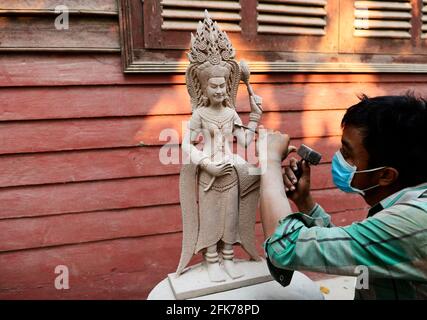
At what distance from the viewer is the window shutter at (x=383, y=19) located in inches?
123

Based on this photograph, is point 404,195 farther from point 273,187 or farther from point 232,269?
point 232,269

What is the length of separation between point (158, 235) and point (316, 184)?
4.67 ft

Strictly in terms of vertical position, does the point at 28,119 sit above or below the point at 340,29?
below

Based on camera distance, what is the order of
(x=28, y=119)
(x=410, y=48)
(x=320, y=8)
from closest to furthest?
1. (x=28, y=119)
2. (x=320, y=8)
3. (x=410, y=48)

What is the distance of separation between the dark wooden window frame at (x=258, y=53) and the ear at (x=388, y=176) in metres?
1.89

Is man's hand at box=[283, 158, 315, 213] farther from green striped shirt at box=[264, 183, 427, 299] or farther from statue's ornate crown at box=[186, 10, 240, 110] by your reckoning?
statue's ornate crown at box=[186, 10, 240, 110]

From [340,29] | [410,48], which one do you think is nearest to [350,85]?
[340,29]

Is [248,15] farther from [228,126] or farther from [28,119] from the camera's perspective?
[28,119]

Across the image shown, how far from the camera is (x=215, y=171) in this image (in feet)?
5.50

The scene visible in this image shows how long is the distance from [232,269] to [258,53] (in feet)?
5.94

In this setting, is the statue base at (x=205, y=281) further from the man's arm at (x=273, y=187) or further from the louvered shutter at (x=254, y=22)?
the louvered shutter at (x=254, y=22)

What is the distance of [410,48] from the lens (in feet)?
10.8

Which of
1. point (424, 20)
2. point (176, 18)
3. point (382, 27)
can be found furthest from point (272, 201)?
point (424, 20)

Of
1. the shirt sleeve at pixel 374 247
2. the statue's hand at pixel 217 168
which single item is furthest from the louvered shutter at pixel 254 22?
the shirt sleeve at pixel 374 247
